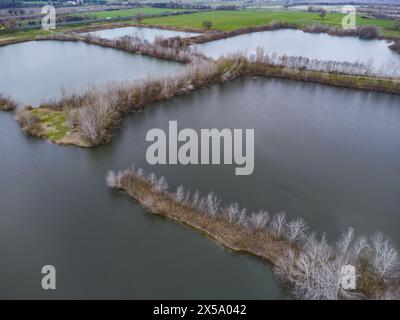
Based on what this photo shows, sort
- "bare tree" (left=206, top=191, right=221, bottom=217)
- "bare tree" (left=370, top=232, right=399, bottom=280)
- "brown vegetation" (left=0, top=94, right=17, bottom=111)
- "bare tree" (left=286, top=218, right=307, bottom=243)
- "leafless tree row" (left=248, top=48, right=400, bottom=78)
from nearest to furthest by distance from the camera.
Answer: "bare tree" (left=370, top=232, right=399, bottom=280)
"bare tree" (left=286, top=218, right=307, bottom=243)
"bare tree" (left=206, top=191, right=221, bottom=217)
"brown vegetation" (left=0, top=94, right=17, bottom=111)
"leafless tree row" (left=248, top=48, right=400, bottom=78)

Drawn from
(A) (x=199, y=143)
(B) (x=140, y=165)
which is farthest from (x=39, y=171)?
(A) (x=199, y=143)

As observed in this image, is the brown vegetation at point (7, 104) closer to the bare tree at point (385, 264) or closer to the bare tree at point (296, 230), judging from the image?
the bare tree at point (296, 230)

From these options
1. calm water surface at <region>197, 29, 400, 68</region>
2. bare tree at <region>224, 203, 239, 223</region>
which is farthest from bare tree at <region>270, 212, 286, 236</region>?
calm water surface at <region>197, 29, 400, 68</region>

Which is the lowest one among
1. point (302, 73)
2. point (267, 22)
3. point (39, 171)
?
point (39, 171)

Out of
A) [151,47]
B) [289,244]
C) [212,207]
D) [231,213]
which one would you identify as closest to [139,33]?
[151,47]

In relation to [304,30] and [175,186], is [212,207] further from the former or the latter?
[304,30]

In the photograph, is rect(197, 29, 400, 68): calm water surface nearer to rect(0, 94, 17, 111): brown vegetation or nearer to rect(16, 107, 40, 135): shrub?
rect(0, 94, 17, 111): brown vegetation

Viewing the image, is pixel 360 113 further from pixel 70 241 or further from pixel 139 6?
pixel 139 6

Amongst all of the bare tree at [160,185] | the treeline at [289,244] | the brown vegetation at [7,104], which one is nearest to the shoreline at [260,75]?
the brown vegetation at [7,104]
